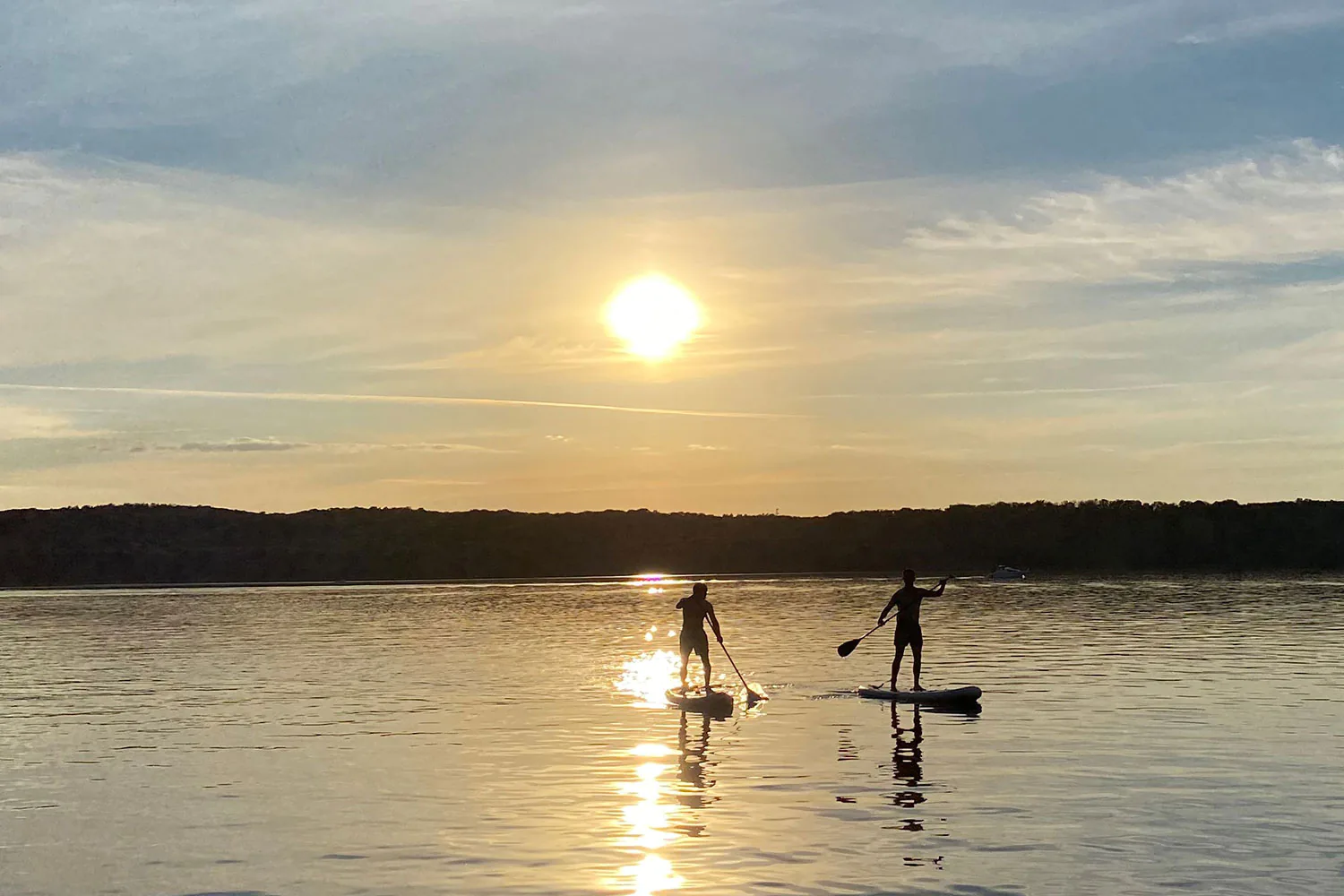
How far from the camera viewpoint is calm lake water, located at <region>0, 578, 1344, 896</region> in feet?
46.9

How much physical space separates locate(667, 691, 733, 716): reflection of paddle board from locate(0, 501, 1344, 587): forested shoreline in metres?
131

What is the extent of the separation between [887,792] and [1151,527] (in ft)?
518

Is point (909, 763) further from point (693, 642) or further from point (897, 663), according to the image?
point (693, 642)

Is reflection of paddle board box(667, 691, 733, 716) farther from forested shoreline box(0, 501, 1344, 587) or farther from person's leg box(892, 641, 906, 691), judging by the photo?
forested shoreline box(0, 501, 1344, 587)

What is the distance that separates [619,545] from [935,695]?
15754 cm

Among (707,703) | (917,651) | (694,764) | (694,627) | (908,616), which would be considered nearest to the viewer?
(694,764)

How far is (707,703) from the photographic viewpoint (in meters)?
28.4

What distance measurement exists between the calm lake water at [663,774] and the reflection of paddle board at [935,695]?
1.24ft

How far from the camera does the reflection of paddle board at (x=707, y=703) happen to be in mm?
28094

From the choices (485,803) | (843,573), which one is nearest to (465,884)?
(485,803)

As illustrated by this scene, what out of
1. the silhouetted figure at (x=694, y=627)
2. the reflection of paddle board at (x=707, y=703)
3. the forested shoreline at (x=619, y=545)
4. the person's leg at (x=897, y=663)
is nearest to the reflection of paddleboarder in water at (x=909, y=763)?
the reflection of paddle board at (x=707, y=703)

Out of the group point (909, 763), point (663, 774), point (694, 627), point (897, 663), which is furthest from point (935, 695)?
point (663, 774)

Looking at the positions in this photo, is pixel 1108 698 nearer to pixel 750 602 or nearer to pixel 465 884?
pixel 465 884

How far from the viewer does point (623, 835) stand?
15820 mm
